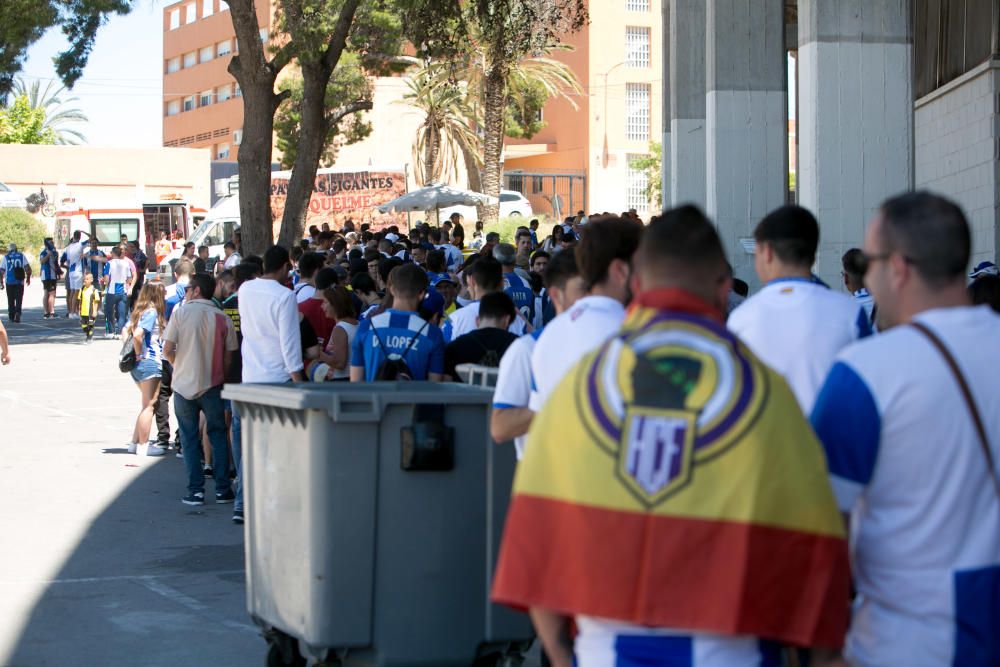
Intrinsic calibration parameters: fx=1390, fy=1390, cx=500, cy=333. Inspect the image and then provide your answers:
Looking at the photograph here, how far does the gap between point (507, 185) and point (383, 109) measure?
9.29 m

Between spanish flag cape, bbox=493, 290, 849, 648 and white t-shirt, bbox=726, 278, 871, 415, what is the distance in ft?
5.56

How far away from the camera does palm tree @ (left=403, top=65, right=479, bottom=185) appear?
54.4 metres

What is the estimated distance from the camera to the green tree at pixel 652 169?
227 ft

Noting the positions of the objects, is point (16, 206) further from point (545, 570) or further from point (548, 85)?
point (545, 570)

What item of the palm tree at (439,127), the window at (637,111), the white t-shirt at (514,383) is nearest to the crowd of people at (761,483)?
the white t-shirt at (514,383)

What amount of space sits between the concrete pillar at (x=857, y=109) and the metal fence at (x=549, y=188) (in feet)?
177

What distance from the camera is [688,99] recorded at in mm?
21875

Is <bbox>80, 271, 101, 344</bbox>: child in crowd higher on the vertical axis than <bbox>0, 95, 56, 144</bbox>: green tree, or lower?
lower

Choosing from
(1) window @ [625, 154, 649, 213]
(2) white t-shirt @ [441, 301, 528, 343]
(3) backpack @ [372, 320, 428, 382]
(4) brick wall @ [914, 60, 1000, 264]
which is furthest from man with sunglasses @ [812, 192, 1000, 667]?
(1) window @ [625, 154, 649, 213]

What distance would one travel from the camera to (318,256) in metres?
12.2

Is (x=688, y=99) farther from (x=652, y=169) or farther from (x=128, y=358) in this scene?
(x=652, y=169)

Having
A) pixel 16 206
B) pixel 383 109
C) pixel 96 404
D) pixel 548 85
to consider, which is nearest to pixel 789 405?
pixel 96 404

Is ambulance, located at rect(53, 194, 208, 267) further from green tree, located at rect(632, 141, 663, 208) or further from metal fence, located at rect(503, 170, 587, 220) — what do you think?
green tree, located at rect(632, 141, 663, 208)

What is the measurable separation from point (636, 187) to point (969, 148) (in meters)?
53.3
